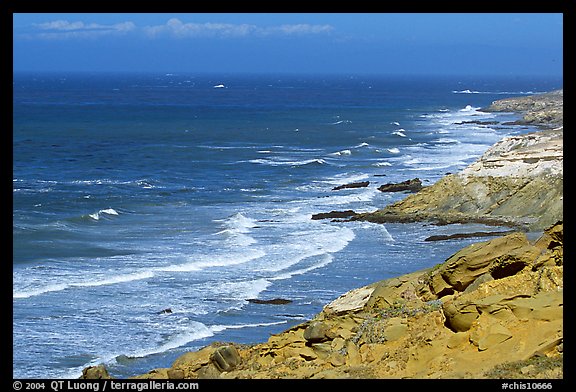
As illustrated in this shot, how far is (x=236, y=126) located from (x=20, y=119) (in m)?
25.0

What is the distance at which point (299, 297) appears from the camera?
27703mm

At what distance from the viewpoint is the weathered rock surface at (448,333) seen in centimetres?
1315

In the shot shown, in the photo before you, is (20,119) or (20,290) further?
(20,119)

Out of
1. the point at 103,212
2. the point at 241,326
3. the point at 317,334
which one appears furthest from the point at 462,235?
the point at 317,334

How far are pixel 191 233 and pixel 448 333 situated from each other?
2539 cm

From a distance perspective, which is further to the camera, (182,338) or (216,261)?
(216,261)

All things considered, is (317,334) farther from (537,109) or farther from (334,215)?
(537,109)

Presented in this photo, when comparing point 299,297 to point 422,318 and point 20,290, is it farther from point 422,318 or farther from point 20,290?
point 422,318

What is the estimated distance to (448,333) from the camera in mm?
14406

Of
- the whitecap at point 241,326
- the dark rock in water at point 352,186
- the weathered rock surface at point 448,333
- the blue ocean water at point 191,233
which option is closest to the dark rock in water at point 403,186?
the blue ocean water at point 191,233

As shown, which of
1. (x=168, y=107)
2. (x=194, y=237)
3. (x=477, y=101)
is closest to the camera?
(x=194, y=237)

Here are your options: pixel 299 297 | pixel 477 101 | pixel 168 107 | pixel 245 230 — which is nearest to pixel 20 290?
pixel 299 297

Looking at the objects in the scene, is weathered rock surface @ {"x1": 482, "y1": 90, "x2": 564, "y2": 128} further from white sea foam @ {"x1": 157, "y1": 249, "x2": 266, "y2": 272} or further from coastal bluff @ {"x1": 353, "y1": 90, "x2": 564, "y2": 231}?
white sea foam @ {"x1": 157, "y1": 249, "x2": 266, "y2": 272}

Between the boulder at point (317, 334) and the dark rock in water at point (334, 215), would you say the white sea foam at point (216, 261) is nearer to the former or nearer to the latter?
the dark rock in water at point (334, 215)
